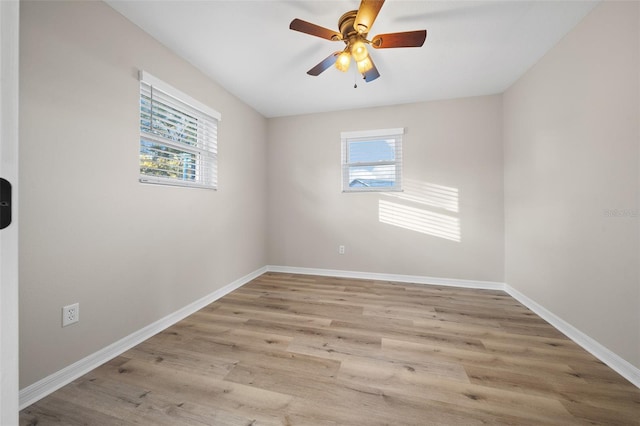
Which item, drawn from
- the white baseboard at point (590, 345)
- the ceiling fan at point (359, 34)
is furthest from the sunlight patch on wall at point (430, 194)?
the ceiling fan at point (359, 34)

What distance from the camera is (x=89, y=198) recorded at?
61.9 inches

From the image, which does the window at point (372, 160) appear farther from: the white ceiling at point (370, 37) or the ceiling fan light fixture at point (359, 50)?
the ceiling fan light fixture at point (359, 50)

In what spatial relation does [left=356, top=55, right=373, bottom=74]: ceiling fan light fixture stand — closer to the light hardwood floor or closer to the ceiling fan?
the ceiling fan

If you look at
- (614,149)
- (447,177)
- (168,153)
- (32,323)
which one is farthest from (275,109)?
(614,149)

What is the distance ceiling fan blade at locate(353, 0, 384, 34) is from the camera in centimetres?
145

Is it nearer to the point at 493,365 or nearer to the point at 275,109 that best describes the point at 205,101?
the point at 275,109

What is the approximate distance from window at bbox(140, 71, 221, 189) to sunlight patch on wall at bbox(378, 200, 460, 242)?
2.28 meters

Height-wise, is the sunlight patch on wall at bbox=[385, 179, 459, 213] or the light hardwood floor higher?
the sunlight patch on wall at bbox=[385, 179, 459, 213]

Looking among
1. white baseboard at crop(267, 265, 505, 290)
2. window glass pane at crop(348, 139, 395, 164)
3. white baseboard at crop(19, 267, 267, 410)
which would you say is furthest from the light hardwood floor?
window glass pane at crop(348, 139, 395, 164)

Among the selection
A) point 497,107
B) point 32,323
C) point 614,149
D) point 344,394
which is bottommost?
point 344,394

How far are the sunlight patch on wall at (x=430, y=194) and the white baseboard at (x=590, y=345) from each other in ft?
4.28

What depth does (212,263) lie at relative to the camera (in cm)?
270

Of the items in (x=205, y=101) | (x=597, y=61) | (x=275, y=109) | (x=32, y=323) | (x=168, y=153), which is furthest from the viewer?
(x=275, y=109)
